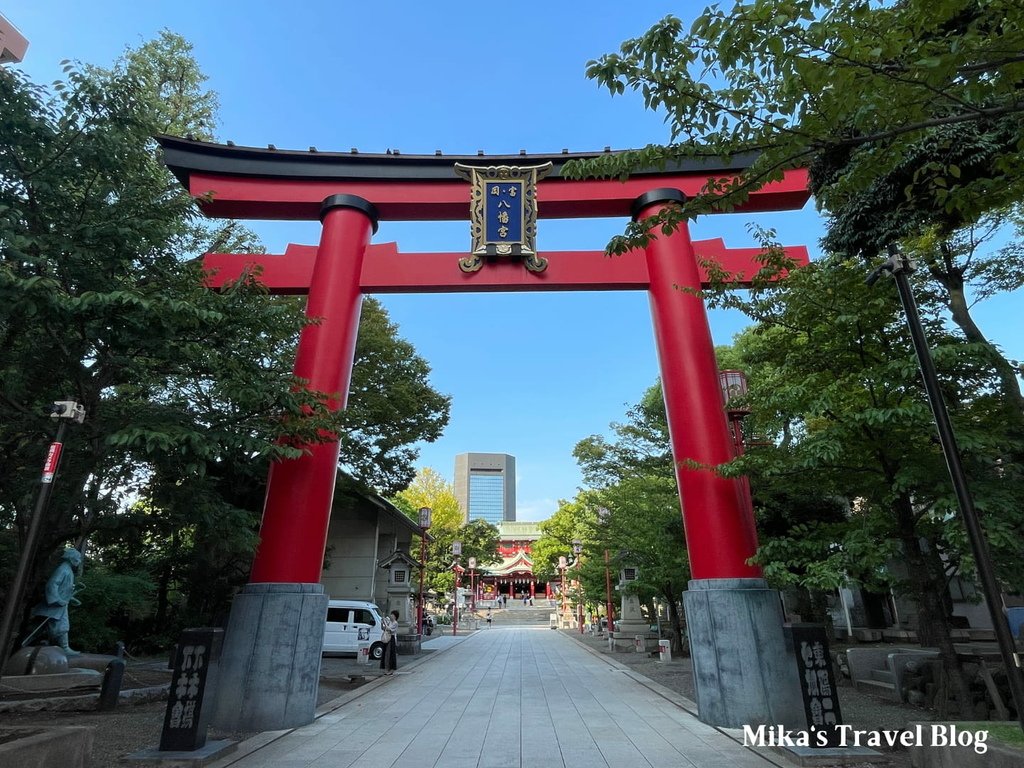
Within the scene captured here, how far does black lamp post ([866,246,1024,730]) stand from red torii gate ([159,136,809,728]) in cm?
246

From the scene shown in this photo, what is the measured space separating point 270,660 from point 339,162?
8546mm

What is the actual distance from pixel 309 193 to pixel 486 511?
12087 centimetres

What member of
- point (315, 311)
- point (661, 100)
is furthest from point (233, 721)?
point (661, 100)

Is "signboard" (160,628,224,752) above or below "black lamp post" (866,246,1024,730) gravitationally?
below

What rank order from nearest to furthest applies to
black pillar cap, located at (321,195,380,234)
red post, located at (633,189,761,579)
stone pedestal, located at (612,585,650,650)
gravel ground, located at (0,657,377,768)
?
1. gravel ground, located at (0,657,377,768)
2. red post, located at (633,189,761,579)
3. black pillar cap, located at (321,195,380,234)
4. stone pedestal, located at (612,585,650,650)

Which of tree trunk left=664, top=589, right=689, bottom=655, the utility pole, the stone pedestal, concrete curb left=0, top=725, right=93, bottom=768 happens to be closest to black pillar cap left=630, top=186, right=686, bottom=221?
the utility pole

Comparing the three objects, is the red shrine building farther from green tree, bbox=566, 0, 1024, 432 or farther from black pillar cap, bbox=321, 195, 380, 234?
green tree, bbox=566, 0, 1024, 432

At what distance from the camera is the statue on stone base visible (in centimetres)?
955

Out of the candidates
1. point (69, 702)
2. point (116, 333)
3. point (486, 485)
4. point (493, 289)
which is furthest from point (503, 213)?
point (486, 485)

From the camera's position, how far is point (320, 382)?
30.1ft

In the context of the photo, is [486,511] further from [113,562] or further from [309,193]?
[309,193]

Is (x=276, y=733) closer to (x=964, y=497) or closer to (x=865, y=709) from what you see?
(x=964, y=497)

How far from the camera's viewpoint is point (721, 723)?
7.33 metres

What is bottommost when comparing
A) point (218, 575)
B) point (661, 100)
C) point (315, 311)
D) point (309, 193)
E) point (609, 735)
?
point (609, 735)
